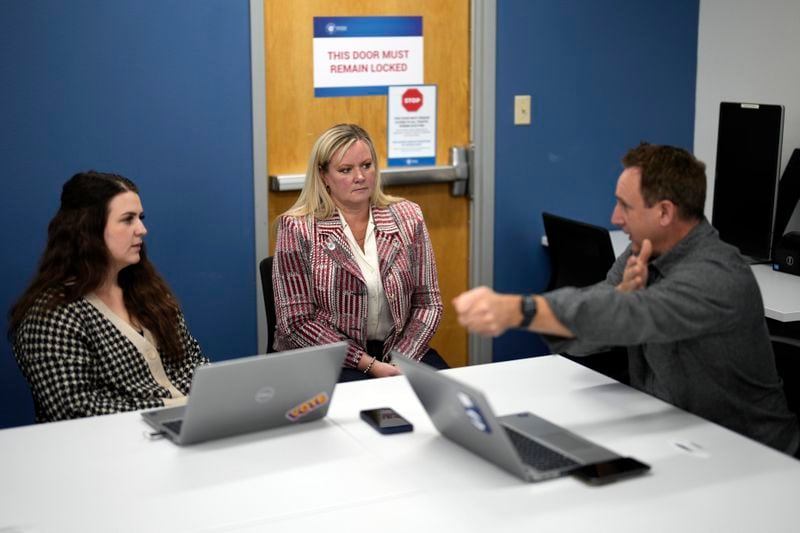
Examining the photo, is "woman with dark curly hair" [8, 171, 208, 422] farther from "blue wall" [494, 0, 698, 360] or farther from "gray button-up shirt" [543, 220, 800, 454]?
"blue wall" [494, 0, 698, 360]

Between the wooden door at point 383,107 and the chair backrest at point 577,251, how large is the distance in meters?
0.49

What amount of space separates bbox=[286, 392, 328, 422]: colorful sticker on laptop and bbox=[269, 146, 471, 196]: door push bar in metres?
1.84

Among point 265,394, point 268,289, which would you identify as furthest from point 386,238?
point 265,394

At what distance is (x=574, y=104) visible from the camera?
454cm

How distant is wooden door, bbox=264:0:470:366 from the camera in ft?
13.2

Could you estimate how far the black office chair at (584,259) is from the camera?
3682 mm

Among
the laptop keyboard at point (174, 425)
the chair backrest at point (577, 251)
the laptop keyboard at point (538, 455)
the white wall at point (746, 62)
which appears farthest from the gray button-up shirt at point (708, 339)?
the white wall at point (746, 62)

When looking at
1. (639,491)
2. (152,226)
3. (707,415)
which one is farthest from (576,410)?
(152,226)

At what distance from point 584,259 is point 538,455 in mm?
1840

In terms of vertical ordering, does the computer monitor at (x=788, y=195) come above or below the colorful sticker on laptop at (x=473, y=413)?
above

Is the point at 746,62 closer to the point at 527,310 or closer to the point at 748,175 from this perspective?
the point at 748,175

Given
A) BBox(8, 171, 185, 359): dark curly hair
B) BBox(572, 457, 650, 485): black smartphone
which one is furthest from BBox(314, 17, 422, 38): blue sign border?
BBox(572, 457, 650, 485): black smartphone

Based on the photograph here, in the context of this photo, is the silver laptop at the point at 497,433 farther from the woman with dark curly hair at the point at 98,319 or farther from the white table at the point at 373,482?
the woman with dark curly hair at the point at 98,319

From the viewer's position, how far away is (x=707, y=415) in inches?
96.5
